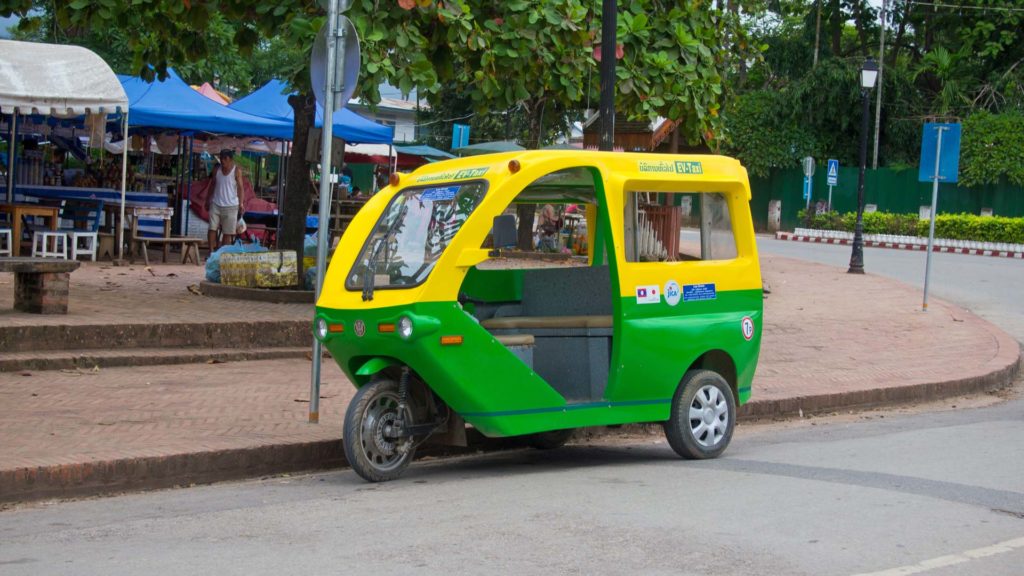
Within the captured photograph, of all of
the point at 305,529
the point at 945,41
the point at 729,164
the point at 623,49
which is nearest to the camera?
the point at 305,529

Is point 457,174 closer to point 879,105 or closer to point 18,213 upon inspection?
point 18,213

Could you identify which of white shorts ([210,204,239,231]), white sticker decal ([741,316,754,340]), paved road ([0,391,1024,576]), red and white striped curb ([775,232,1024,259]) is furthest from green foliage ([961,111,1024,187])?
white sticker decal ([741,316,754,340])

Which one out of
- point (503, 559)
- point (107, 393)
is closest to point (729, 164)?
point (503, 559)

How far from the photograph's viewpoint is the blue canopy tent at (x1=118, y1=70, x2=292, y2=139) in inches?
723

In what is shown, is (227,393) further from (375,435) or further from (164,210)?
(164,210)

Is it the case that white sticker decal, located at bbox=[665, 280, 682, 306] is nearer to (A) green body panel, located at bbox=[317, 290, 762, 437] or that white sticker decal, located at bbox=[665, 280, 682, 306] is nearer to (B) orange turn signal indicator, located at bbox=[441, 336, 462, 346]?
(A) green body panel, located at bbox=[317, 290, 762, 437]

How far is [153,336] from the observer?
11.6 metres

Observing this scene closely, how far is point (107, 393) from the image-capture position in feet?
31.7

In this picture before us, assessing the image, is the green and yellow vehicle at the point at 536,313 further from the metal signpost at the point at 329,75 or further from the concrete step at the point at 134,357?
the concrete step at the point at 134,357

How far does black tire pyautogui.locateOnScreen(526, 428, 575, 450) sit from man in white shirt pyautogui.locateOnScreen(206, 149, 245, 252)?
12.1 meters

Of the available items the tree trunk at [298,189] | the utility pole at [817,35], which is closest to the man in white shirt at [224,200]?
the tree trunk at [298,189]

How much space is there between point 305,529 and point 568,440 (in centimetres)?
352

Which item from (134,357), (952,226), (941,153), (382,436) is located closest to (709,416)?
(382,436)

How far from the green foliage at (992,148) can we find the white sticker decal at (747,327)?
37.0 m
